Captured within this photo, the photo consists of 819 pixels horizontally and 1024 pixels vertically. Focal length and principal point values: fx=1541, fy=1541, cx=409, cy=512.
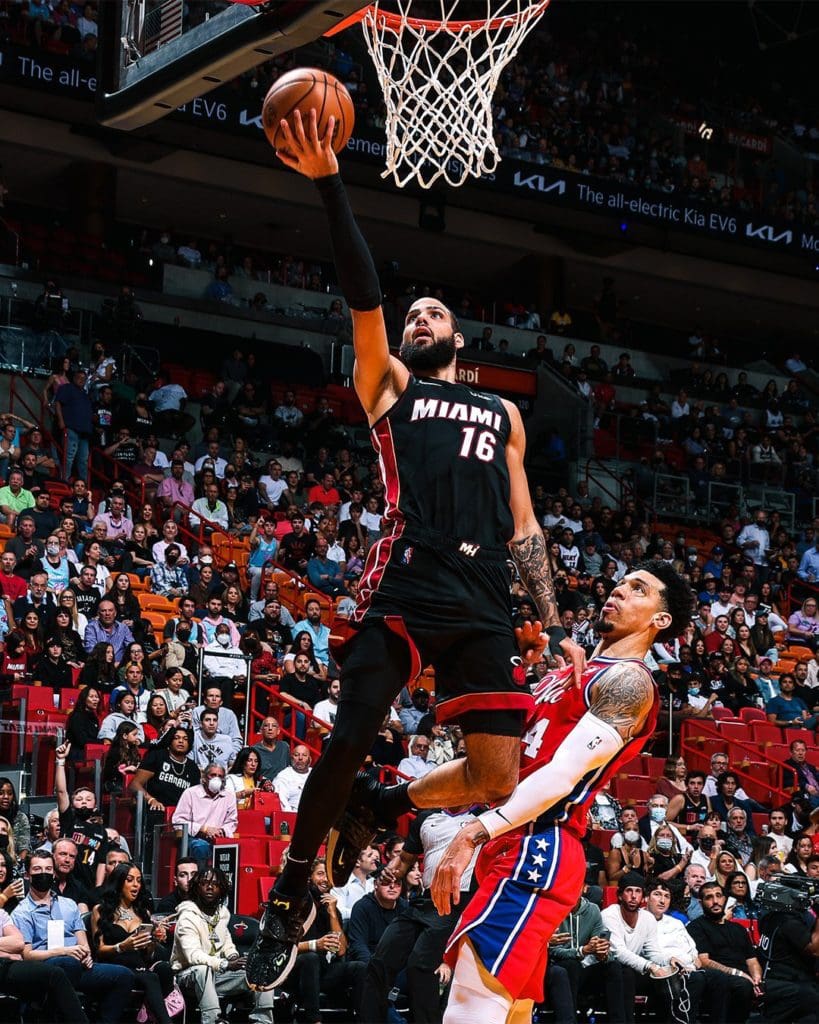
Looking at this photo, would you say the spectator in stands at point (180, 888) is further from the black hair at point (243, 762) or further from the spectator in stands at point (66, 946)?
the black hair at point (243, 762)

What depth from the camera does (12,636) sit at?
43.7 ft

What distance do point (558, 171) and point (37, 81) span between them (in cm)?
893

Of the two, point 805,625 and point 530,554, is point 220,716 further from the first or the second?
point 805,625

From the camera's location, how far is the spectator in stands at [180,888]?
36.9ft

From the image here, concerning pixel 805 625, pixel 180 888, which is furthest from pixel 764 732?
pixel 180 888

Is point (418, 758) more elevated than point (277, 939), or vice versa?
point (277, 939)

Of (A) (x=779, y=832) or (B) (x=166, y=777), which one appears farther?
(A) (x=779, y=832)

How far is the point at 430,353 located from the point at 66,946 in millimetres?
6543

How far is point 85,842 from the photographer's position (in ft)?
37.3

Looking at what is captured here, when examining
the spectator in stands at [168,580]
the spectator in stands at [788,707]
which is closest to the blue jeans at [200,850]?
the spectator in stands at [168,580]

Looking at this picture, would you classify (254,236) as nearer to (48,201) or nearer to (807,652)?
(48,201)

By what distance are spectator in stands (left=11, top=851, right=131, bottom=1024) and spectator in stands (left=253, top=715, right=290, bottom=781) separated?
314cm

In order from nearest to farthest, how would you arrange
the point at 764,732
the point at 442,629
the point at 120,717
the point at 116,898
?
the point at 442,629
the point at 116,898
the point at 120,717
the point at 764,732

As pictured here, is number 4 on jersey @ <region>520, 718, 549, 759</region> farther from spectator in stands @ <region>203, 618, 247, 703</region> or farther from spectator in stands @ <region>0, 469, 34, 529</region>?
spectator in stands @ <region>0, 469, 34, 529</region>
